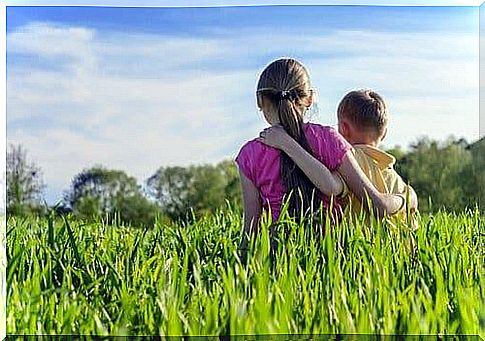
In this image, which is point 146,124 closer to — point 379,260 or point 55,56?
point 55,56

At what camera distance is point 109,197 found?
83.0 inches

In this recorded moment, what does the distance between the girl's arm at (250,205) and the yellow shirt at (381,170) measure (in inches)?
9.7

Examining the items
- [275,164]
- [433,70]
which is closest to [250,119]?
[275,164]

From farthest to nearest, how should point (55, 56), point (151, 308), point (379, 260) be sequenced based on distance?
point (55, 56) → point (379, 260) → point (151, 308)

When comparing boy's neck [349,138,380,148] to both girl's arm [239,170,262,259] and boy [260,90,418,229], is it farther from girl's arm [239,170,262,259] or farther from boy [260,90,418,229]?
girl's arm [239,170,262,259]

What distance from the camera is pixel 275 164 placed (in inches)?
82.0

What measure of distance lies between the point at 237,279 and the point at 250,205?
32 cm

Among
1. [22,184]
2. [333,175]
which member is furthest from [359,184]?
[22,184]

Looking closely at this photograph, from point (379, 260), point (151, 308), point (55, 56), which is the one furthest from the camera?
point (55, 56)

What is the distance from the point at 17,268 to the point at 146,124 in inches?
16.8

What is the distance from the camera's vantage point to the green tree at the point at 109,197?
2084 millimetres

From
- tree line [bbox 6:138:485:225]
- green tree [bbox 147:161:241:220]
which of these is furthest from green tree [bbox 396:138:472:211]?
green tree [bbox 147:161:241:220]

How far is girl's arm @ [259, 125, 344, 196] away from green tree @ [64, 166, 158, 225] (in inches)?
12.3

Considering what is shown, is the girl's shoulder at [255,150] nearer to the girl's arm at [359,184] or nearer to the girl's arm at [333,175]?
the girl's arm at [333,175]
